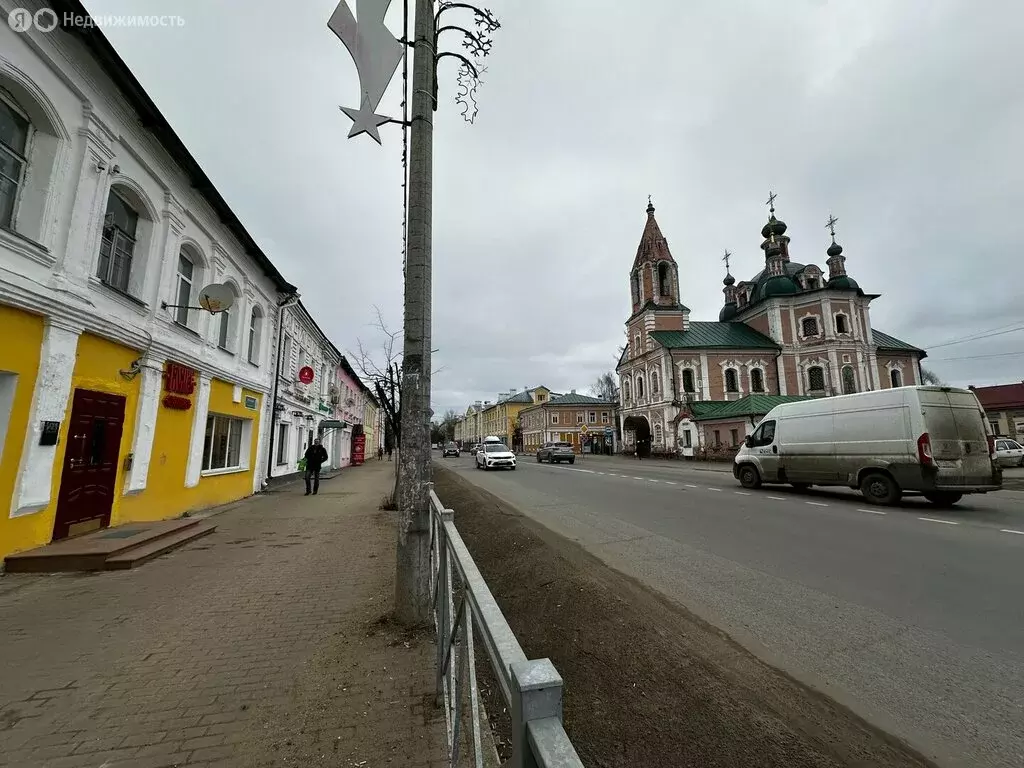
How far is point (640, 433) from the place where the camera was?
4647 centimetres

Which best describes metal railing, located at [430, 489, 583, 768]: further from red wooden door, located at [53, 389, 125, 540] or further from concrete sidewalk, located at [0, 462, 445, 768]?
red wooden door, located at [53, 389, 125, 540]

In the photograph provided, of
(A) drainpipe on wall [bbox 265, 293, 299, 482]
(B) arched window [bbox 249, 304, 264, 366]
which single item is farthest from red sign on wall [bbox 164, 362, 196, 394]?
(A) drainpipe on wall [bbox 265, 293, 299, 482]

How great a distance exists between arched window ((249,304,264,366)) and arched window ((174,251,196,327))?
127 inches

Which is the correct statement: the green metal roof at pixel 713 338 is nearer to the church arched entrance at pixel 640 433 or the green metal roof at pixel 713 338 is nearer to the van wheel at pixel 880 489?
the church arched entrance at pixel 640 433

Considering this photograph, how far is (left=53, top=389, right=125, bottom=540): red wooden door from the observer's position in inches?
256

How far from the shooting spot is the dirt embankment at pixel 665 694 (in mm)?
2541

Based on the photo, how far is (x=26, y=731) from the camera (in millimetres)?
2688

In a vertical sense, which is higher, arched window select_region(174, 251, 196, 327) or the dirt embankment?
arched window select_region(174, 251, 196, 327)

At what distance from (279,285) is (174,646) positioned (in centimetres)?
1353

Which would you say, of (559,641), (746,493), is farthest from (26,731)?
(746,493)

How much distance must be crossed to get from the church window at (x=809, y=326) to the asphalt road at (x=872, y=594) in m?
38.3

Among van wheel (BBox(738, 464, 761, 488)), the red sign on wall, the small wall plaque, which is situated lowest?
van wheel (BBox(738, 464, 761, 488))

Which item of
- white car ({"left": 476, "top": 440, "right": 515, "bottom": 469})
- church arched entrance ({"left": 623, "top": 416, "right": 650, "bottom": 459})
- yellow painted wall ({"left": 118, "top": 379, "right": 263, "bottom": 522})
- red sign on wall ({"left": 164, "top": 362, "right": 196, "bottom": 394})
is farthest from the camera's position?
church arched entrance ({"left": 623, "top": 416, "right": 650, "bottom": 459})

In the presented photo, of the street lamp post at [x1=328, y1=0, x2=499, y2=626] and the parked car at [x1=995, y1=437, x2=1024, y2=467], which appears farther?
the parked car at [x1=995, y1=437, x2=1024, y2=467]
